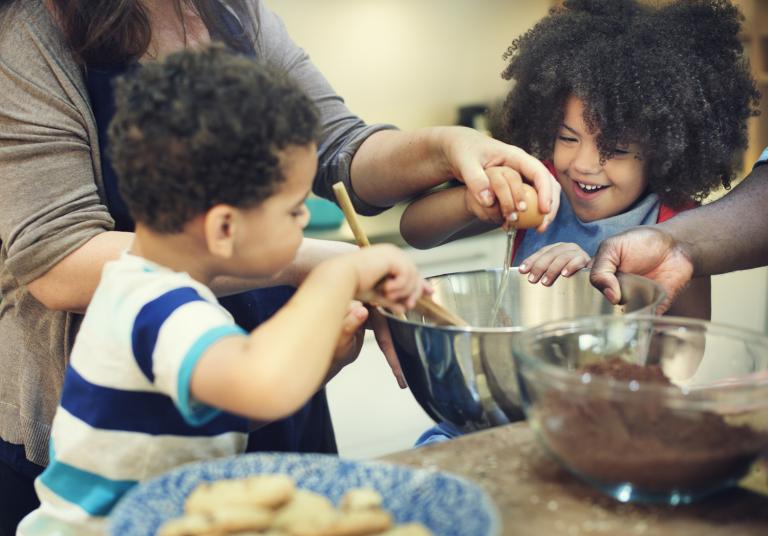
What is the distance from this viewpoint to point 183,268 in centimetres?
83

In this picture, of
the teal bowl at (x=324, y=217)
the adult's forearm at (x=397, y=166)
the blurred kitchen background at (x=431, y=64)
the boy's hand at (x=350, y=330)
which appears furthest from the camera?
the blurred kitchen background at (x=431, y=64)

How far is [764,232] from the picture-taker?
125 cm

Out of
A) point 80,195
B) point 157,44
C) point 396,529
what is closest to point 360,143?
point 157,44

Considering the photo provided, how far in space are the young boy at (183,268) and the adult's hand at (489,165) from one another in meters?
0.28

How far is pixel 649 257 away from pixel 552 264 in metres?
0.15

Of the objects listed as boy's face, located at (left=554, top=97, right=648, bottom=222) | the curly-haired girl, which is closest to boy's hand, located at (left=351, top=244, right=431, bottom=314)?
the curly-haired girl

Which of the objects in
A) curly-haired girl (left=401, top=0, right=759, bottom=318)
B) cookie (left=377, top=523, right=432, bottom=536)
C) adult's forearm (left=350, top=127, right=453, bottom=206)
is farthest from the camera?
curly-haired girl (left=401, top=0, right=759, bottom=318)

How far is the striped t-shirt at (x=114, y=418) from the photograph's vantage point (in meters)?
0.76

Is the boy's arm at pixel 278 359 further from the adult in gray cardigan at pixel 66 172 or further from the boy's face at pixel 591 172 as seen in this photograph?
the boy's face at pixel 591 172

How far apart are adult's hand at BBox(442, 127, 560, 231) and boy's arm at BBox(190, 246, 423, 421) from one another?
37 centimetres

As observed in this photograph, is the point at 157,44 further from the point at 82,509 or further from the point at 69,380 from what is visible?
the point at 82,509

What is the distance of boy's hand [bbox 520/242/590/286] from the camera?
3.57ft

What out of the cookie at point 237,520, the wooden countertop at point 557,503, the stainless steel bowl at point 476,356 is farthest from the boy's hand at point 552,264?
the cookie at point 237,520

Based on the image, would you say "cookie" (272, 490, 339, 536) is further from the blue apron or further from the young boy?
the blue apron
